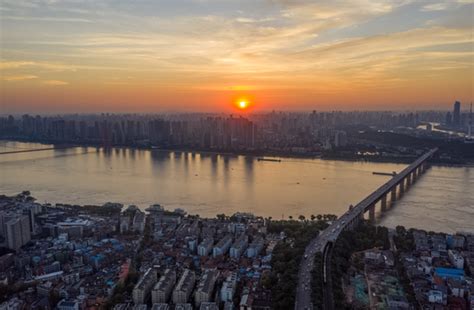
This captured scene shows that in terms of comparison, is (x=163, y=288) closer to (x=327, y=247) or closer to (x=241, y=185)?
(x=327, y=247)

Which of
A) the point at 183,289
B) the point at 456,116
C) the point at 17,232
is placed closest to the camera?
the point at 183,289

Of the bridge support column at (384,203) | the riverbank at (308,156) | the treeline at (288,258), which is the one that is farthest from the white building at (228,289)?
the riverbank at (308,156)

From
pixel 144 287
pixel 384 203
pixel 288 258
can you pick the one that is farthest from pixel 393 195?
pixel 144 287

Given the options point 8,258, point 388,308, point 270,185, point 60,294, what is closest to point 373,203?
point 270,185

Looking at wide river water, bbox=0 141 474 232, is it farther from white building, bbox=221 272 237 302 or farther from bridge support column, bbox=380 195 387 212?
white building, bbox=221 272 237 302

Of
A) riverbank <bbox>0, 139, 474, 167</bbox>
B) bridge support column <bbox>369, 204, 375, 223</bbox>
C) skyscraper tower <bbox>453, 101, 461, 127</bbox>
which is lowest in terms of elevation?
bridge support column <bbox>369, 204, 375, 223</bbox>

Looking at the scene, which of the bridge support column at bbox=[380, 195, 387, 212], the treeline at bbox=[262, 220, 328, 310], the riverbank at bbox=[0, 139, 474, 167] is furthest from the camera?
the riverbank at bbox=[0, 139, 474, 167]

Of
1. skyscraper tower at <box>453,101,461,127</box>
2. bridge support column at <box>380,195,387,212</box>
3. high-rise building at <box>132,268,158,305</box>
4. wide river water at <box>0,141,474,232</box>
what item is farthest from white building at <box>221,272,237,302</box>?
skyscraper tower at <box>453,101,461,127</box>

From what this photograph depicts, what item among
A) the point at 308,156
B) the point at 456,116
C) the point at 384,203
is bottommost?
the point at 384,203

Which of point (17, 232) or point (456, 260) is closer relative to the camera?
point (456, 260)
